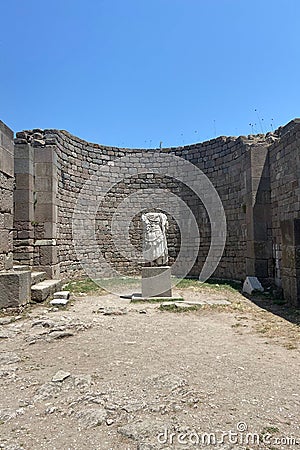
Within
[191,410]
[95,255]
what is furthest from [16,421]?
[95,255]

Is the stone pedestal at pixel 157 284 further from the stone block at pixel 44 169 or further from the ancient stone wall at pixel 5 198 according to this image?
the stone block at pixel 44 169

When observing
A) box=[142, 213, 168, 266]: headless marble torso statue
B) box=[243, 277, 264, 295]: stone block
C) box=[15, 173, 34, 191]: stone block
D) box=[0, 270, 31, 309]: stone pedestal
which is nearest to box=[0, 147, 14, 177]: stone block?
box=[15, 173, 34, 191]: stone block

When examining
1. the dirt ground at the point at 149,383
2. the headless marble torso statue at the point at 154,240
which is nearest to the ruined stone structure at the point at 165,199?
the dirt ground at the point at 149,383

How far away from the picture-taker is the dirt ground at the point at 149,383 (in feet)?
7.48

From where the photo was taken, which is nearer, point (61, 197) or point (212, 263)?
point (61, 197)

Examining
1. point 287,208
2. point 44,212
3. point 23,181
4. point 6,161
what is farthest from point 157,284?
point 23,181

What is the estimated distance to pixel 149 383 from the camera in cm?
315

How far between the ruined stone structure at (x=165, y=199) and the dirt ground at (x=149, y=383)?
2481 millimetres

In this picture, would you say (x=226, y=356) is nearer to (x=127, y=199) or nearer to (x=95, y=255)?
(x=95, y=255)

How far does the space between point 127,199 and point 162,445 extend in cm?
1147

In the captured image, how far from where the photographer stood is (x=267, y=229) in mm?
8938

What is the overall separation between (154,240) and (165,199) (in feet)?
17.7

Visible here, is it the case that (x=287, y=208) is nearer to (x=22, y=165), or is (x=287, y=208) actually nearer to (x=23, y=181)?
(x=23, y=181)

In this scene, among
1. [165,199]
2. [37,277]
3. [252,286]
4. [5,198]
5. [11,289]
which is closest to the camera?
[11,289]
